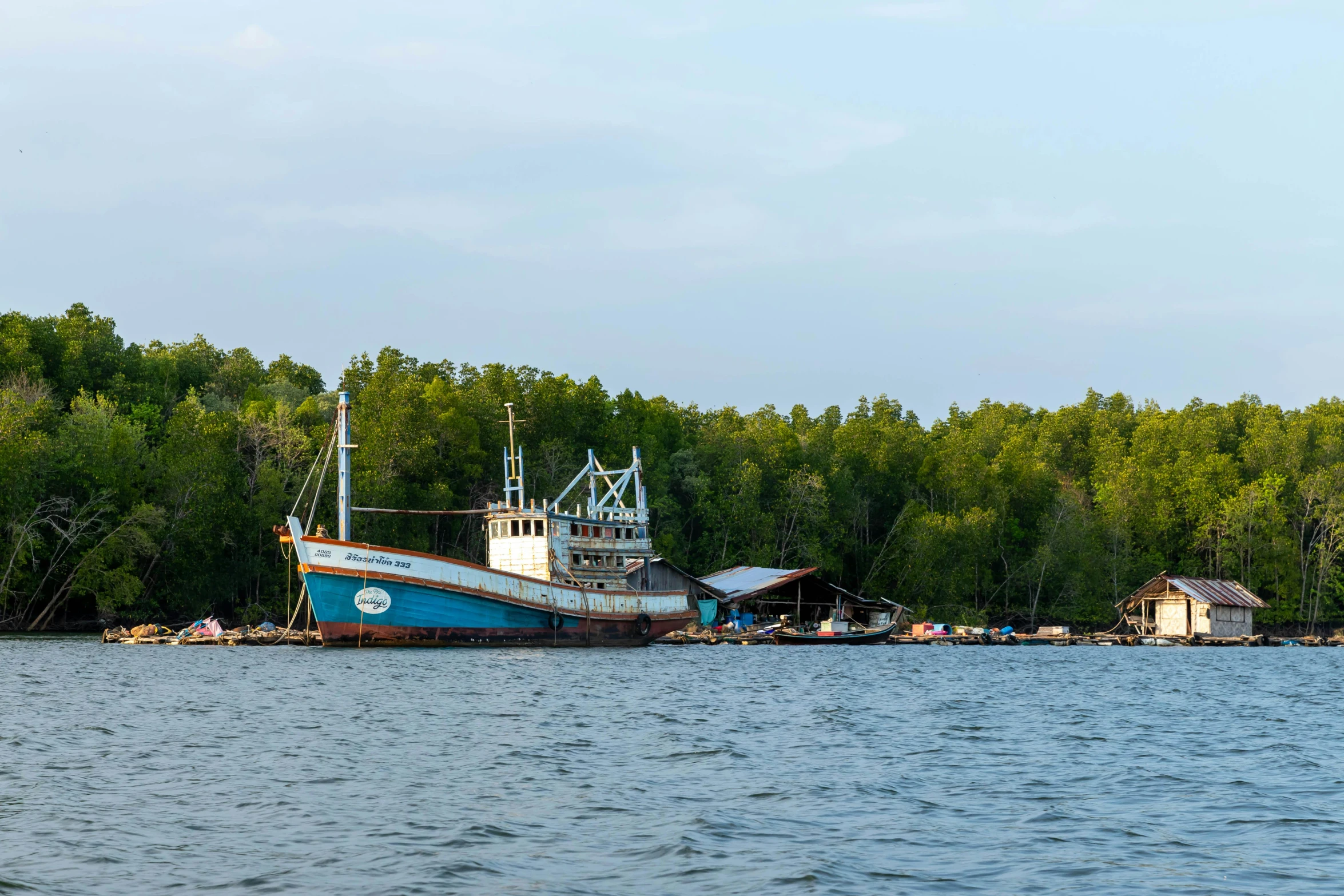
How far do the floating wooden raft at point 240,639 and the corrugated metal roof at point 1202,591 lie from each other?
57.2 m

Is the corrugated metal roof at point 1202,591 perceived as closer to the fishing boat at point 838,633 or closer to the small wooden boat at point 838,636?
the fishing boat at point 838,633

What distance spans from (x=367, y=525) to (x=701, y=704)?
43.7 m

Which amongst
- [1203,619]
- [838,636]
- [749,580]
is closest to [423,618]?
[838,636]

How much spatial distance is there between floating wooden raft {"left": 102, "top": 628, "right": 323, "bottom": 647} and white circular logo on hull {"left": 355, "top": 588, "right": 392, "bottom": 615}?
864 centimetres

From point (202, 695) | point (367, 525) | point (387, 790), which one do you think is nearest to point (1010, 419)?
point (367, 525)

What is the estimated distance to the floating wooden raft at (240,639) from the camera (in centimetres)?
5541

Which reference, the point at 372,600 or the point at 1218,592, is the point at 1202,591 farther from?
the point at 372,600

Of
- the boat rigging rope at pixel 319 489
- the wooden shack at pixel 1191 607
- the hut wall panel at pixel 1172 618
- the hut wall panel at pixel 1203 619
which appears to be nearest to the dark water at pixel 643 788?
the boat rigging rope at pixel 319 489

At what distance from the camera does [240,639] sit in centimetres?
5591

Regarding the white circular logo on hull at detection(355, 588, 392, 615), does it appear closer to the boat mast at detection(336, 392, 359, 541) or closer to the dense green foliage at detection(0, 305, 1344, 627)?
the boat mast at detection(336, 392, 359, 541)

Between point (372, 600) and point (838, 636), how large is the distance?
31.7 metres

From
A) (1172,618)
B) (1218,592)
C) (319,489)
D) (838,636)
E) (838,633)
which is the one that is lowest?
(838,636)

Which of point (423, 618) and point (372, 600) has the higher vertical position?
point (372, 600)

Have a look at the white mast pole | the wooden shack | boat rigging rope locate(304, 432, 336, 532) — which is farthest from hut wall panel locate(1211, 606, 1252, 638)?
the white mast pole
